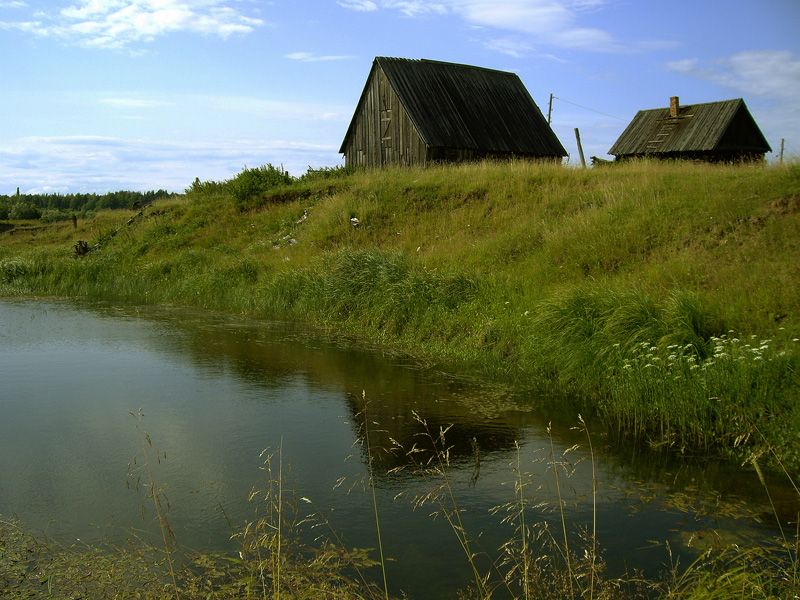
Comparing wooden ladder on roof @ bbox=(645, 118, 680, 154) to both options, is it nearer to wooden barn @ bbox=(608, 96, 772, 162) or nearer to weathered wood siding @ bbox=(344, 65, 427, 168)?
wooden barn @ bbox=(608, 96, 772, 162)

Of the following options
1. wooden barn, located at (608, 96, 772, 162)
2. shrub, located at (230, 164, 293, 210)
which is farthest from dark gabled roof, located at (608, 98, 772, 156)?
shrub, located at (230, 164, 293, 210)

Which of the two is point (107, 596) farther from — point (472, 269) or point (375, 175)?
point (375, 175)

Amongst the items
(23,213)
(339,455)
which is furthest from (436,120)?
(23,213)

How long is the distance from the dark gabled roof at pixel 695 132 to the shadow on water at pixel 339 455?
24526mm

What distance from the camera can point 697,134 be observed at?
3155cm

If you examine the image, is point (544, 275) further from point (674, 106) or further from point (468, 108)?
point (674, 106)

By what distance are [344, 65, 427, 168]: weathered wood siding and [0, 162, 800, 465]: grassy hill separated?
2390mm

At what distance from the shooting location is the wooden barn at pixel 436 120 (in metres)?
28.5

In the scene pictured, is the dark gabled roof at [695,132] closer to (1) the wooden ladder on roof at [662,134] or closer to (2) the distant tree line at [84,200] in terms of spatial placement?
(1) the wooden ladder on roof at [662,134]

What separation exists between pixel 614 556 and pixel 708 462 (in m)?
2.64

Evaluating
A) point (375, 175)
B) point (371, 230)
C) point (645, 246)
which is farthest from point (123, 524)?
point (375, 175)

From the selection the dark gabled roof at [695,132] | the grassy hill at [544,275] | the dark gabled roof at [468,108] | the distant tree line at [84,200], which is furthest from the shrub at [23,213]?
the dark gabled roof at [695,132]

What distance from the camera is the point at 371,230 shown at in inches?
854

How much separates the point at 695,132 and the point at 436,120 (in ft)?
41.5
